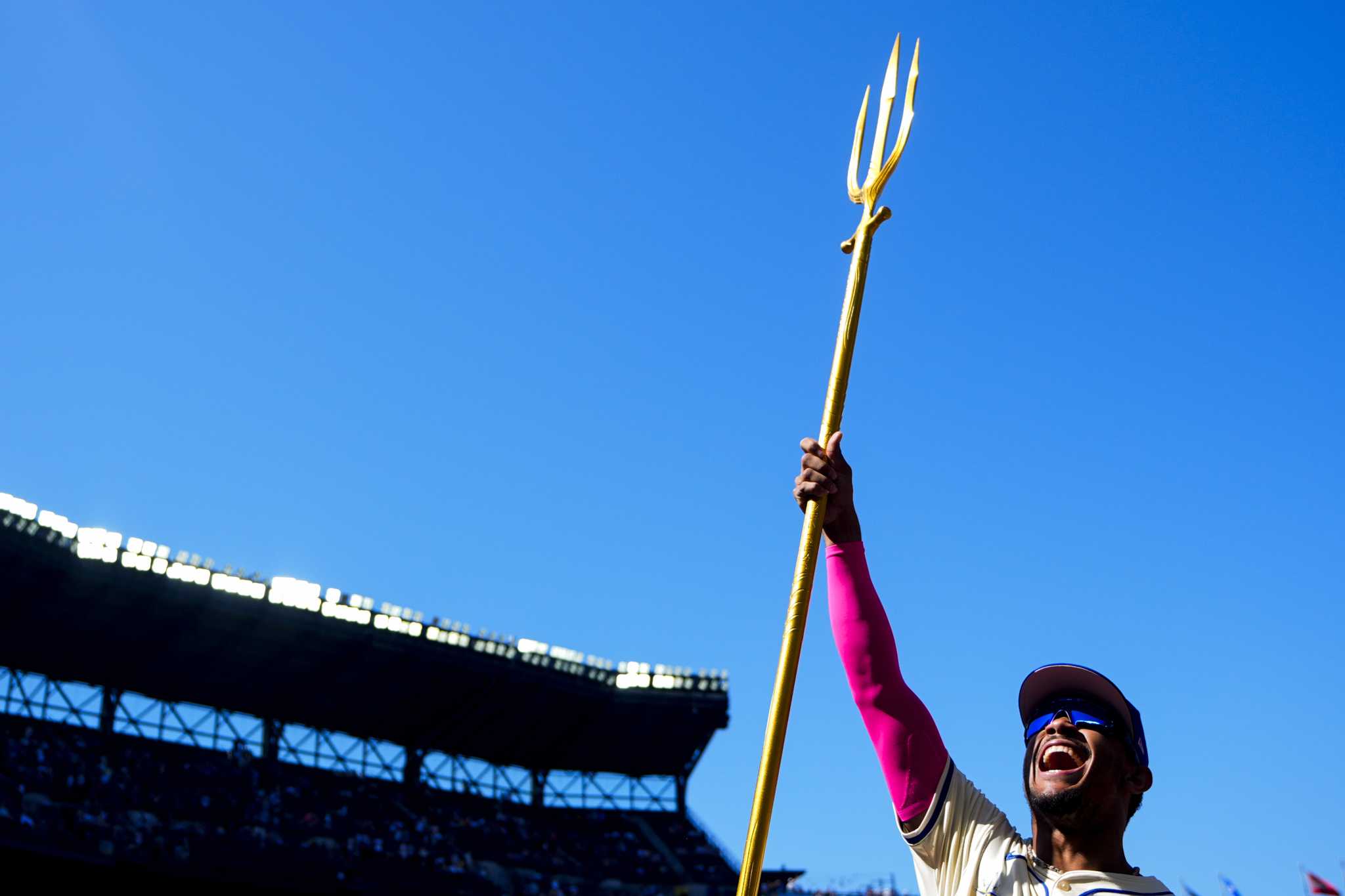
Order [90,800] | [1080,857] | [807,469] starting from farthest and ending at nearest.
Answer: [90,800], [807,469], [1080,857]

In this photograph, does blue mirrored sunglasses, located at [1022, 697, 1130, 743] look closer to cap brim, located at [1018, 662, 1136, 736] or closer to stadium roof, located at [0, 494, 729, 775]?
cap brim, located at [1018, 662, 1136, 736]

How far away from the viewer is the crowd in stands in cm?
3125

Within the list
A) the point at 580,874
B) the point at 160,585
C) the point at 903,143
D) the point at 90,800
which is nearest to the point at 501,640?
the point at 580,874

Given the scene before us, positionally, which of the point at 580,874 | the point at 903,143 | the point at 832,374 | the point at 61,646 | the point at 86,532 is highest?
Answer: the point at 86,532

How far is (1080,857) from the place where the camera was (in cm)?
337

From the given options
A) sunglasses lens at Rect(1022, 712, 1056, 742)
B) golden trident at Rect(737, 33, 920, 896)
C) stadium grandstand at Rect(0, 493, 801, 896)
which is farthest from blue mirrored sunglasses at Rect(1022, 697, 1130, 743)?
stadium grandstand at Rect(0, 493, 801, 896)

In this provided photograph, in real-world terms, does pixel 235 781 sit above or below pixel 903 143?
above

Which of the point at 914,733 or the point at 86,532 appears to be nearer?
the point at 914,733

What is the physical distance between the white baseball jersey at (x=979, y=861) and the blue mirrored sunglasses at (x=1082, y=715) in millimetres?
251

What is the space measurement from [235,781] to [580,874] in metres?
11.2

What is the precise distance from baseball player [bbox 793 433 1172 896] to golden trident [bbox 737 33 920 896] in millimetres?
127

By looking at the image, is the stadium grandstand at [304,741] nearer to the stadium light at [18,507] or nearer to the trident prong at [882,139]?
the stadium light at [18,507]

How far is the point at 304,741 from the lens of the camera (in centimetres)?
4247

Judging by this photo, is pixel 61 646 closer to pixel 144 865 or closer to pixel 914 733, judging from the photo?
pixel 144 865
